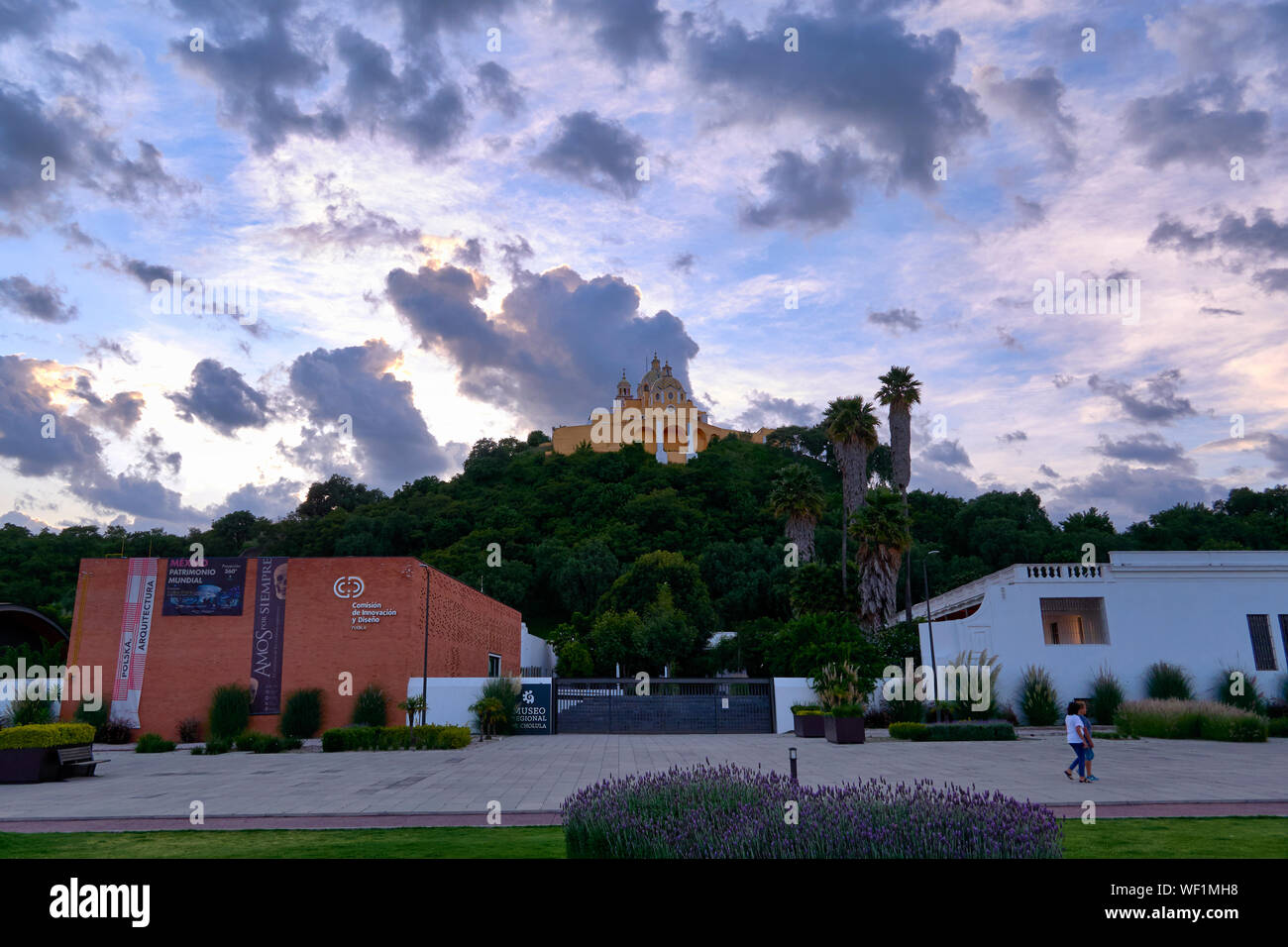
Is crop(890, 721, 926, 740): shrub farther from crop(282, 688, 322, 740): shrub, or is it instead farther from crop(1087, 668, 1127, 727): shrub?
crop(282, 688, 322, 740): shrub

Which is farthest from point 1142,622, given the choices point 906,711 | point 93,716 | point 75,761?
point 93,716

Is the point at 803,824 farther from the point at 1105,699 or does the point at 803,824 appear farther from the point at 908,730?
the point at 1105,699

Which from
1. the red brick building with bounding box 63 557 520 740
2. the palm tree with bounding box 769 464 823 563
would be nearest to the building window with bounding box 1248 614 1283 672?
the palm tree with bounding box 769 464 823 563

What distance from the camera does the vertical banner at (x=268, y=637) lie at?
27844mm

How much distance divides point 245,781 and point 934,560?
5115 cm

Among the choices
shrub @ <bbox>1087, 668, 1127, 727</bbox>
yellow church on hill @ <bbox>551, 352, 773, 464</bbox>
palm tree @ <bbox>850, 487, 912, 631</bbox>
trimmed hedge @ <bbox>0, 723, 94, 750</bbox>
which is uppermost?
yellow church on hill @ <bbox>551, 352, 773, 464</bbox>

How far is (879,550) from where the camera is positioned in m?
32.0

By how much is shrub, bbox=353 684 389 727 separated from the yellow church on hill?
7965cm

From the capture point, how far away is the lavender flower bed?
548cm

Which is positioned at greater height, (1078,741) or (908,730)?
(1078,741)

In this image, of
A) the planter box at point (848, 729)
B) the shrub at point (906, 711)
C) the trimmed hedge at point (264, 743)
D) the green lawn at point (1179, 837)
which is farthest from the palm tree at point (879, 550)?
the green lawn at point (1179, 837)

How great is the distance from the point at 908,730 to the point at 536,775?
1275cm
